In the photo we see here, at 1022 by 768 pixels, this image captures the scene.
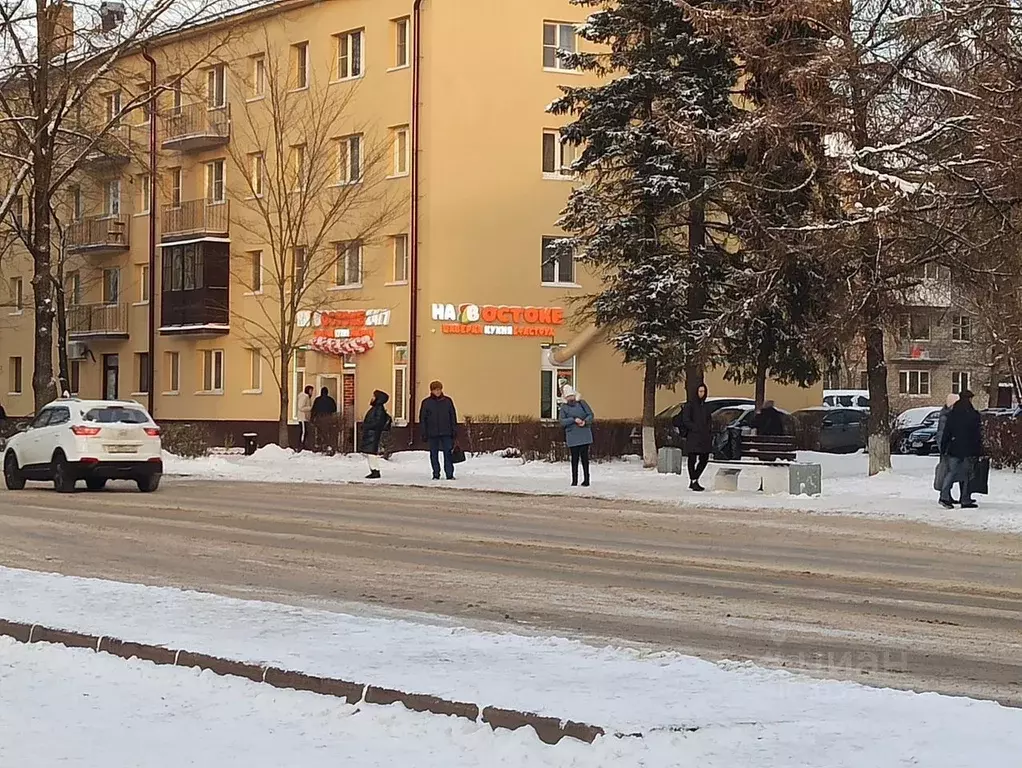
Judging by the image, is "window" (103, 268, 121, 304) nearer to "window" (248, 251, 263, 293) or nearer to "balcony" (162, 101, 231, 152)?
"balcony" (162, 101, 231, 152)

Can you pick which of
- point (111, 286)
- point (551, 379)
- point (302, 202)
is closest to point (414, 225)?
point (302, 202)

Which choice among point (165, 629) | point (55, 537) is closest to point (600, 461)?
point (55, 537)

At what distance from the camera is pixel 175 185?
55.2m

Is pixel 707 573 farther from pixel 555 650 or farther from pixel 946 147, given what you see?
pixel 946 147

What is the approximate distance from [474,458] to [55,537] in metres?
20.5

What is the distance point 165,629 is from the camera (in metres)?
10.1

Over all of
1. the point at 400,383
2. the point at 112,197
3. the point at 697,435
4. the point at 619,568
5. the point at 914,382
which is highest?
the point at 112,197

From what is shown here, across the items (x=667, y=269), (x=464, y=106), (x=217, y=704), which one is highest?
(x=464, y=106)

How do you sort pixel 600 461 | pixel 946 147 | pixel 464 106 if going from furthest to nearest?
pixel 464 106
pixel 600 461
pixel 946 147

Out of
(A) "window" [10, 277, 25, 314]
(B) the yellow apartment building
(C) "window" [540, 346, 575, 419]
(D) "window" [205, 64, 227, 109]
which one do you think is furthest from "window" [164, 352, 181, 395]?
(C) "window" [540, 346, 575, 419]

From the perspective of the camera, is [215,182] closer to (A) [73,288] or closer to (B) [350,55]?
(B) [350,55]

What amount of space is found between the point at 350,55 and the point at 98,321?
16264mm

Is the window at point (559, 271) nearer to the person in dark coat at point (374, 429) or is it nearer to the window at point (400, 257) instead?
the window at point (400, 257)

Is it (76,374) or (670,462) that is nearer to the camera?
(670,462)
